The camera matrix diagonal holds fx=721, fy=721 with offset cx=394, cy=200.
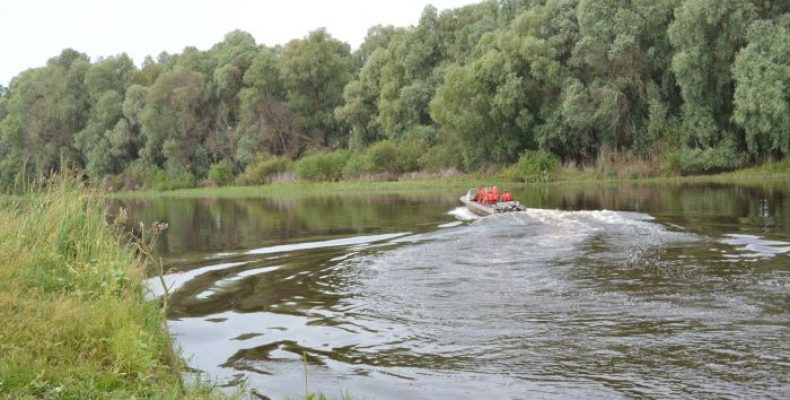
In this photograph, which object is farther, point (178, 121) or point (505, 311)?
point (178, 121)

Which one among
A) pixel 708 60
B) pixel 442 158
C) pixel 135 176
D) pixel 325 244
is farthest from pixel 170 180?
pixel 325 244

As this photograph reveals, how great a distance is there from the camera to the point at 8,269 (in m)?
8.52

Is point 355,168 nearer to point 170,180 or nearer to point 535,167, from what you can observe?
point 535,167

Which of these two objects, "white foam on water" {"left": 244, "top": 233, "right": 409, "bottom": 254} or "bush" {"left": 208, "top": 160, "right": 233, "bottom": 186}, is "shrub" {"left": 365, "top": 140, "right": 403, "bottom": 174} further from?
"white foam on water" {"left": 244, "top": 233, "right": 409, "bottom": 254}

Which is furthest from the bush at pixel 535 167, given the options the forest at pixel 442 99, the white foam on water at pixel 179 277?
the white foam on water at pixel 179 277

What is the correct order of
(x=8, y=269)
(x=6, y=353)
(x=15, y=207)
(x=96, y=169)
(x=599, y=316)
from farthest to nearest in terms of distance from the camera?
(x=96, y=169), (x=15, y=207), (x=599, y=316), (x=8, y=269), (x=6, y=353)

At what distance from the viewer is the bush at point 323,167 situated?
72500 millimetres

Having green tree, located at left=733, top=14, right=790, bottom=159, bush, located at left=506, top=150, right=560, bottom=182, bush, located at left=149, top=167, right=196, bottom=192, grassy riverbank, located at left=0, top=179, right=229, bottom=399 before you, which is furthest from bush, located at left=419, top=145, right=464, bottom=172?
grassy riverbank, located at left=0, top=179, right=229, bottom=399

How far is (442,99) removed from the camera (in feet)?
192

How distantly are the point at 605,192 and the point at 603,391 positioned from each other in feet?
106

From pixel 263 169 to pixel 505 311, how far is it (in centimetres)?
6847

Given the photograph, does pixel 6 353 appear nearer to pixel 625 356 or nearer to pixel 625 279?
pixel 625 356

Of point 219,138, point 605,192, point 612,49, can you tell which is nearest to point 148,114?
point 219,138

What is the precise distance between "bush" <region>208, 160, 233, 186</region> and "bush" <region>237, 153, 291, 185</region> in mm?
3761
